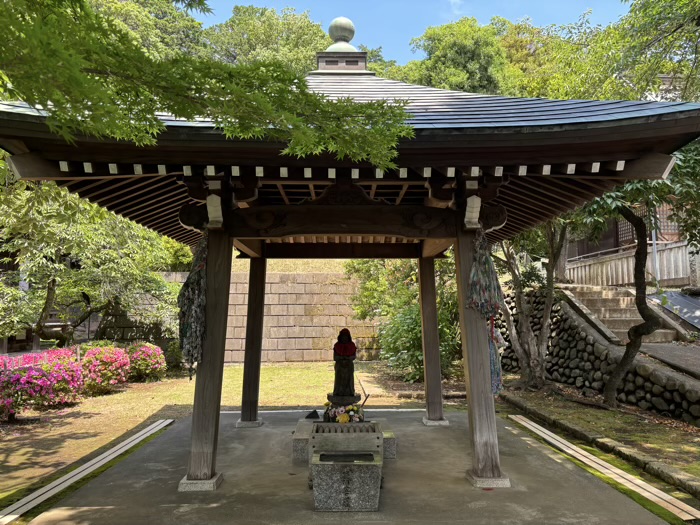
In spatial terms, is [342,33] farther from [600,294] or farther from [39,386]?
[600,294]

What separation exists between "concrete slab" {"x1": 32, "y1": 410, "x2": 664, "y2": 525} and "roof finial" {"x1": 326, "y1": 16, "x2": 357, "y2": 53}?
19.6ft

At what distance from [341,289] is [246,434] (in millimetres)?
9311

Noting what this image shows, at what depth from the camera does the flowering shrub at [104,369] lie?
35.7 feet

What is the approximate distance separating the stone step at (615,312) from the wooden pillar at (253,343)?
8.81 m

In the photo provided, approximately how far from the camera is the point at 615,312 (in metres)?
12.4

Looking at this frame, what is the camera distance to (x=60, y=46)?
7.10 feet

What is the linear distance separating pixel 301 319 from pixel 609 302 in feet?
28.6

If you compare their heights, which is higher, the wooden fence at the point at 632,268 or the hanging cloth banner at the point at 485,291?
the wooden fence at the point at 632,268

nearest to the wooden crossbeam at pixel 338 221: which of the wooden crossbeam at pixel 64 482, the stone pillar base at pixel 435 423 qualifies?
the wooden crossbeam at pixel 64 482

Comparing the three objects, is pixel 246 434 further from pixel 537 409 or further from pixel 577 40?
pixel 577 40

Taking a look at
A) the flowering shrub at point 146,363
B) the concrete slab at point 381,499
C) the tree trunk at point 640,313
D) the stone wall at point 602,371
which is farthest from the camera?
the flowering shrub at point 146,363

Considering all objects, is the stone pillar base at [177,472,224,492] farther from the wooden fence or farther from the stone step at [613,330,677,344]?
the wooden fence


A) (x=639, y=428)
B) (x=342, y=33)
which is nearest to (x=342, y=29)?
(x=342, y=33)

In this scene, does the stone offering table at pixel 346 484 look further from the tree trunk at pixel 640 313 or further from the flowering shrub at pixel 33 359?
the flowering shrub at pixel 33 359
